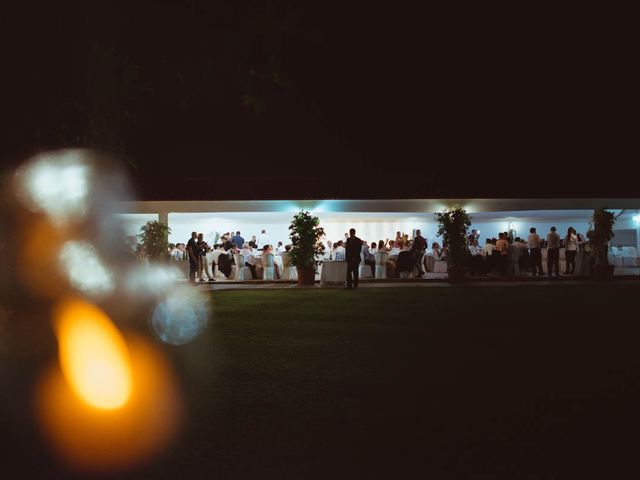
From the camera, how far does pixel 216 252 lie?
2075 centimetres

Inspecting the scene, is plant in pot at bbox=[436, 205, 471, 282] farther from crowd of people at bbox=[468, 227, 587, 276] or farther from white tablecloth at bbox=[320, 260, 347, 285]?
white tablecloth at bbox=[320, 260, 347, 285]

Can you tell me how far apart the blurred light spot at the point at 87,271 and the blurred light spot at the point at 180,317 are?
1408mm

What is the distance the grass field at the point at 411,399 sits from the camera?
10.7ft

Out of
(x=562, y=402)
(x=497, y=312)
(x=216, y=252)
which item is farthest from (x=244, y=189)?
(x=562, y=402)

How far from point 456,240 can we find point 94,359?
1365 centimetres

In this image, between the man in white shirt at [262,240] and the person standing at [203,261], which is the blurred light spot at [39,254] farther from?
the man in white shirt at [262,240]

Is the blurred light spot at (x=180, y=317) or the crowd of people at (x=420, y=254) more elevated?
the crowd of people at (x=420, y=254)

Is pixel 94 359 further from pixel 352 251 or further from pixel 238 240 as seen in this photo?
pixel 238 240

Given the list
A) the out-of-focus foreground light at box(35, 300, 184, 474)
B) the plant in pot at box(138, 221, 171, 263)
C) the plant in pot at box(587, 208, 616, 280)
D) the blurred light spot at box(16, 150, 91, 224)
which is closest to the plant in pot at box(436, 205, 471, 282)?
the plant in pot at box(587, 208, 616, 280)

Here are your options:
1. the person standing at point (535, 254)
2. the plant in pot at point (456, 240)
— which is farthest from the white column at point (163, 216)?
the person standing at point (535, 254)

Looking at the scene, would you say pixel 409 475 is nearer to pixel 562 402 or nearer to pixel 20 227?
pixel 562 402

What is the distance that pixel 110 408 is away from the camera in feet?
14.9

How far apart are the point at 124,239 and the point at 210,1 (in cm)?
1693

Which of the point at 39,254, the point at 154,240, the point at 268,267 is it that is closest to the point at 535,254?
the point at 268,267
